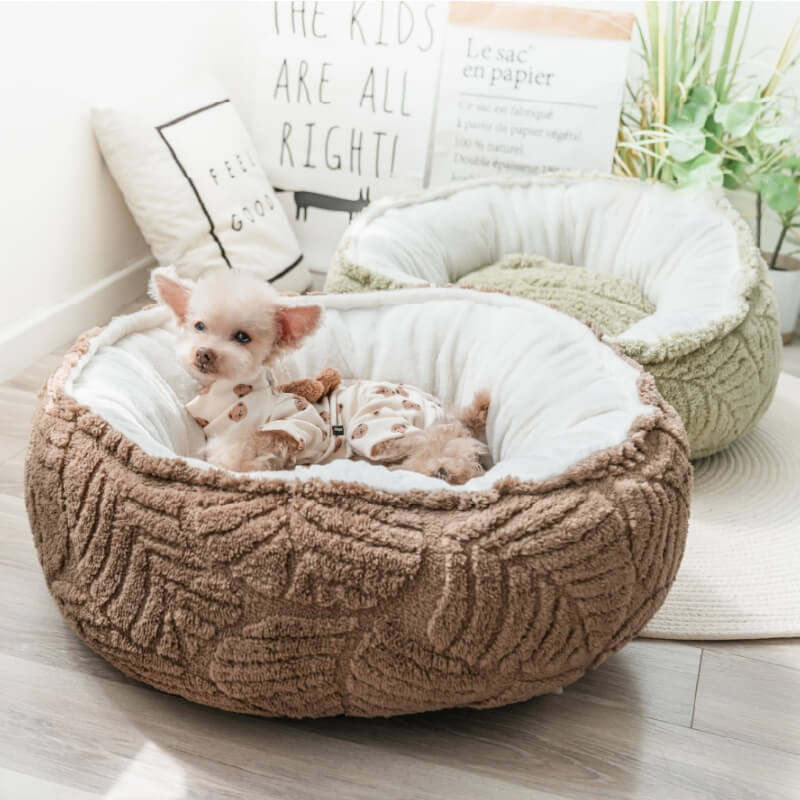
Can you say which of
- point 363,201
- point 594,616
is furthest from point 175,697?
point 363,201

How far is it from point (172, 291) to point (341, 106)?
1.61 meters

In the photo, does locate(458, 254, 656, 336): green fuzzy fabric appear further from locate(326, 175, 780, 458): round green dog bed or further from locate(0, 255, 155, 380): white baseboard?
locate(0, 255, 155, 380): white baseboard

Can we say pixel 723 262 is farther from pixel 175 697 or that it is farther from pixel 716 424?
pixel 175 697

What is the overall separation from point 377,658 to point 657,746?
42 cm

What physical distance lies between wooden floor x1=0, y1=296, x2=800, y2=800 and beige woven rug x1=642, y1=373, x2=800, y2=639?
101 mm

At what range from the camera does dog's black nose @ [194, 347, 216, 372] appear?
4.58 ft

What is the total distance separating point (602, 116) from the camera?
2715 mm

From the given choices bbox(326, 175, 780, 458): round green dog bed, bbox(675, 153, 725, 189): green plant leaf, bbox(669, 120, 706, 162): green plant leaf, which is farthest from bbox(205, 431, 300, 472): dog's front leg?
bbox(669, 120, 706, 162): green plant leaf

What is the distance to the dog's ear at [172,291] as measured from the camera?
1.50 meters

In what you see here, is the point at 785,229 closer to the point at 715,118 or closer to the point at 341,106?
the point at 715,118

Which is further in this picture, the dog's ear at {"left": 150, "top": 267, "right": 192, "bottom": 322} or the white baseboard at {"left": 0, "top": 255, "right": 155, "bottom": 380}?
the white baseboard at {"left": 0, "top": 255, "right": 155, "bottom": 380}

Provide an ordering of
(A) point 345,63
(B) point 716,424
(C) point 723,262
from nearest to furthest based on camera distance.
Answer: (B) point 716,424 → (C) point 723,262 → (A) point 345,63

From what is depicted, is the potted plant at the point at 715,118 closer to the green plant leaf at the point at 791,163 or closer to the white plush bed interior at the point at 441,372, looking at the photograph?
the green plant leaf at the point at 791,163

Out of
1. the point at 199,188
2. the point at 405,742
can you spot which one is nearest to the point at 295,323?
the point at 405,742
